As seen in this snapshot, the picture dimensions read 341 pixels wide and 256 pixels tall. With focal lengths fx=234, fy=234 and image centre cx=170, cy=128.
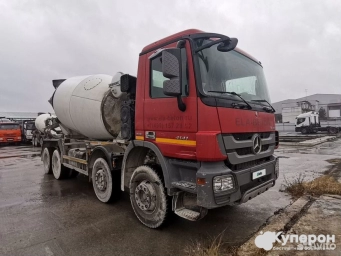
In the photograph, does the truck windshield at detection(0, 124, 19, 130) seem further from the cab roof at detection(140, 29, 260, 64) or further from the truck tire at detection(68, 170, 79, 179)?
the cab roof at detection(140, 29, 260, 64)

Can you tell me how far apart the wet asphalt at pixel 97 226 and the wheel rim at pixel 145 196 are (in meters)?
0.36

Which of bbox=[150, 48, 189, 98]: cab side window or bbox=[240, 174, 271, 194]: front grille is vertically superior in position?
bbox=[150, 48, 189, 98]: cab side window

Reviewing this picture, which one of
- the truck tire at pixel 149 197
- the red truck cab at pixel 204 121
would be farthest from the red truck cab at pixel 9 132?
the red truck cab at pixel 204 121

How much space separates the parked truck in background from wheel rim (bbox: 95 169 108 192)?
2191 centimetres

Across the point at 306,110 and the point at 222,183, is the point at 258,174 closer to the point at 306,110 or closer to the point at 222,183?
the point at 222,183

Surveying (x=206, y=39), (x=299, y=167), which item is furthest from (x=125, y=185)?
(x=299, y=167)

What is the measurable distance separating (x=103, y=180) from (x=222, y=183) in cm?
285

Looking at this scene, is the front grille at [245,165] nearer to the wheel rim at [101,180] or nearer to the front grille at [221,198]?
the front grille at [221,198]

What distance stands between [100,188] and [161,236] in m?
2.01

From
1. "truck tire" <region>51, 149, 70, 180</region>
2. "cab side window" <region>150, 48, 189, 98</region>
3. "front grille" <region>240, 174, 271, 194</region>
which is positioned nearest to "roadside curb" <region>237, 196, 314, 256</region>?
"front grille" <region>240, 174, 271, 194</region>

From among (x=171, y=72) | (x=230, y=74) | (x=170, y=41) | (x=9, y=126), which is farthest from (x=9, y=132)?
(x=230, y=74)

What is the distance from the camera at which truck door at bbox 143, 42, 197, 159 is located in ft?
10.0

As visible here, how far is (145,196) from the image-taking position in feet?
12.1

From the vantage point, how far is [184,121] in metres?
3.14
